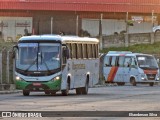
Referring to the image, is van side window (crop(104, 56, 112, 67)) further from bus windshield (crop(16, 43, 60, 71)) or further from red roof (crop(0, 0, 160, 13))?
red roof (crop(0, 0, 160, 13))

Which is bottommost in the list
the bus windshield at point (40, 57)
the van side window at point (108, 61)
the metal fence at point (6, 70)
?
the van side window at point (108, 61)

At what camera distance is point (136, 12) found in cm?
9825

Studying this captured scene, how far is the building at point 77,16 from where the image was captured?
9212 centimetres

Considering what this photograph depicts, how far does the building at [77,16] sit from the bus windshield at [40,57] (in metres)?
58.0

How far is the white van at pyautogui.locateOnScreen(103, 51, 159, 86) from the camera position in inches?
2082

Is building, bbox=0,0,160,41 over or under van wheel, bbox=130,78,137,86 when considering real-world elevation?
over

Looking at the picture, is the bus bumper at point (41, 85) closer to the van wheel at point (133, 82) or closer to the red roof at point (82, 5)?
the van wheel at point (133, 82)

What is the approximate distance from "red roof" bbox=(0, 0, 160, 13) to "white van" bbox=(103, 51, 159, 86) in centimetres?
4123

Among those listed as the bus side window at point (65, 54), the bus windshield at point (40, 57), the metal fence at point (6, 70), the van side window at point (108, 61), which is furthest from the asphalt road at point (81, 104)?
the van side window at point (108, 61)

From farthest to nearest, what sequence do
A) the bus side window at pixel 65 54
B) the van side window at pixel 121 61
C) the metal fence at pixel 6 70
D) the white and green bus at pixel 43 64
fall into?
the van side window at pixel 121 61
the metal fence at pixel 6 70
the bus side window at pixel 65 54
the white and green bus at pixel 43 64

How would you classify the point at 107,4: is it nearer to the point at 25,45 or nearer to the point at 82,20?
the point at 82,20

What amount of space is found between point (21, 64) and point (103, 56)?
24169 mm

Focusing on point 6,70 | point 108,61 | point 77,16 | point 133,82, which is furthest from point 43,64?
point 77,16

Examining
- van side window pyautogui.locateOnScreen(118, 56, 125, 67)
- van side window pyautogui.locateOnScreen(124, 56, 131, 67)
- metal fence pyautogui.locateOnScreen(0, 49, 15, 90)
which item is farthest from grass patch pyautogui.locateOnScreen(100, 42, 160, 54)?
metal fence pyautogui.locateOnScreen(0, 49, 15, 90)
